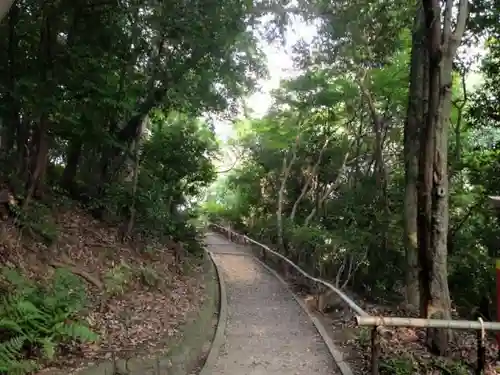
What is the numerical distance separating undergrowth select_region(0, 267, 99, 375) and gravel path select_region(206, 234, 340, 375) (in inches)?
91.7

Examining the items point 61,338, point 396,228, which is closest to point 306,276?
point 396,228

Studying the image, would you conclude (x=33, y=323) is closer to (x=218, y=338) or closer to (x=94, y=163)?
(x=218, y=338)

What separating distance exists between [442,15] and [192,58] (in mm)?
5338

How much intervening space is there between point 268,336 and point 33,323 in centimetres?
469

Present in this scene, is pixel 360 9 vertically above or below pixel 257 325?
above

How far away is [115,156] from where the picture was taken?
13.1m

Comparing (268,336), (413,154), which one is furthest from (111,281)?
(413,154)

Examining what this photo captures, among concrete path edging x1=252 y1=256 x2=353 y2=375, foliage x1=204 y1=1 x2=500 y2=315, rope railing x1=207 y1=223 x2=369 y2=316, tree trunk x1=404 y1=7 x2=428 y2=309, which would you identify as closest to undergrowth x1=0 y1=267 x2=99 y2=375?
concrete path edging x1=252 y1=256 x2=353 y2=375

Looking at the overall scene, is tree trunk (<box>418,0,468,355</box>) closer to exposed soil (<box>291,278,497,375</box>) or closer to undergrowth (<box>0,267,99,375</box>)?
exposed soil (<box>291,278,497,375</box>)

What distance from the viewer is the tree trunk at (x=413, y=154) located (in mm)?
10078

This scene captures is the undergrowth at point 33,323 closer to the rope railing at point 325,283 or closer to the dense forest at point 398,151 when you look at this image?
the rope railing at point 325,283

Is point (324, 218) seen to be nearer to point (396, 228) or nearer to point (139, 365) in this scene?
point (396, 228)

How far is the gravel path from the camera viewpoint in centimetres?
719

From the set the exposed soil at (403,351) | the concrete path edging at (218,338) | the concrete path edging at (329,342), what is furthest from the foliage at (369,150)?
the exposed soil at (403,351)
